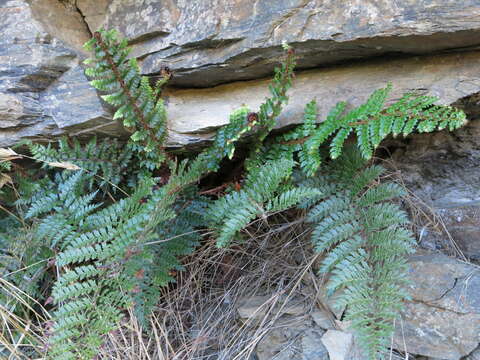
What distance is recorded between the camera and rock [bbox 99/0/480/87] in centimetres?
→ 177

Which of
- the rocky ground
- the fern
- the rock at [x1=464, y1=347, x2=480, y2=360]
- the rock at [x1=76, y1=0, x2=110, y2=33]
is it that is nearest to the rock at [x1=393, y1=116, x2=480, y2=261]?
the rocky ground

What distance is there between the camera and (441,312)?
5.47 ft

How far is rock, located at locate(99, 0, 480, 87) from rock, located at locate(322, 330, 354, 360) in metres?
1.28

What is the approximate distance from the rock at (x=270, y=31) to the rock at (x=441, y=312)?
3.27 feet

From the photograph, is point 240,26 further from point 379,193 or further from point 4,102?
point 4,102

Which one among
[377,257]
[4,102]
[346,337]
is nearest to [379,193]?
[377,257]

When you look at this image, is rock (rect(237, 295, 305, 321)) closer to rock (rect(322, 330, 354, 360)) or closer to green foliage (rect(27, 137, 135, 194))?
rock (rect(322, 330, 354, 360))

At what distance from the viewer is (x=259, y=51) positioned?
6.72ft

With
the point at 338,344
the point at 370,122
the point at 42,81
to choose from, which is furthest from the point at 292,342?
the point at 42,81

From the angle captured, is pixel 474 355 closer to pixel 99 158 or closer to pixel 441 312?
pixel 441 312

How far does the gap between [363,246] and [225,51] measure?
1.15 metres

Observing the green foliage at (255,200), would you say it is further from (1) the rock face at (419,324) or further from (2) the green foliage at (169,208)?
(1) the rock face at (419,324)

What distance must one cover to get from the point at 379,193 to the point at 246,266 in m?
0.81

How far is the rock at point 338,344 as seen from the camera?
65.8 inches
